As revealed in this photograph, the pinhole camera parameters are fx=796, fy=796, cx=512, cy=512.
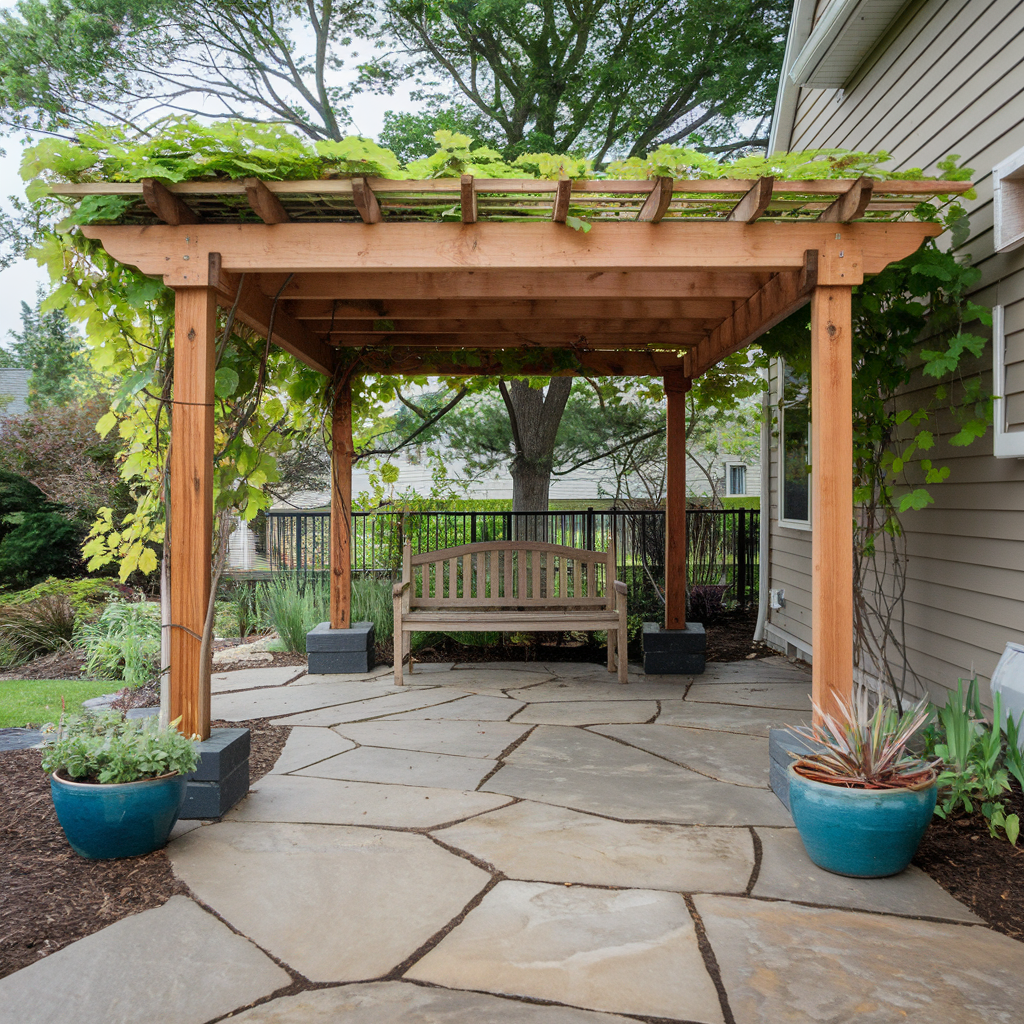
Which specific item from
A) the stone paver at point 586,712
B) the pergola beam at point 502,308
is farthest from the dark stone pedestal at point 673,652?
the pergola beam at point 502,308

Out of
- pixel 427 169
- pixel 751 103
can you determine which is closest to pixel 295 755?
pixel 427 169

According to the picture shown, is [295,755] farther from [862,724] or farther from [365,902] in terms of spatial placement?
[862,724]

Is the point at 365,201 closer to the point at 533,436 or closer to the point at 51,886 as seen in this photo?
the point at 51,886

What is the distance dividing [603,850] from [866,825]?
838 mm

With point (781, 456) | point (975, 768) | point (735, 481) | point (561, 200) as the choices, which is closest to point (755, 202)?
point (561, 200)

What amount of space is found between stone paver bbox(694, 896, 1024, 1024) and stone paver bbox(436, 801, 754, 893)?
7.4 inches

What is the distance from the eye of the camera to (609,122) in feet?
29.7

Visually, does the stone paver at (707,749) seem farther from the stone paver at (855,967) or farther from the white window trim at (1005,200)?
the white window trim at (1005,200)

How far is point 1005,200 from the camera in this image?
10.8 ft

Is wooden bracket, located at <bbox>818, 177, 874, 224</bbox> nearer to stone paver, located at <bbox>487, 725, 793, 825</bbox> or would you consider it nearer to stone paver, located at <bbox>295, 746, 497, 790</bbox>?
stone paver, located at <bbox>487, 725, 793, 825</bbox>

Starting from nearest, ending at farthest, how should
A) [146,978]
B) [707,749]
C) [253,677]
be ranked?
1. [146,978]
2. [707,749]
3. [253,677]

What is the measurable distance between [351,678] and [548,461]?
3435mm

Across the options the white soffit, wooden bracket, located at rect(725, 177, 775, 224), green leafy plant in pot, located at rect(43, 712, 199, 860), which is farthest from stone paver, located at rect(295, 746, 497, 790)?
the white soffit

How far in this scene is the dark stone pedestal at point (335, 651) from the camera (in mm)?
5621
